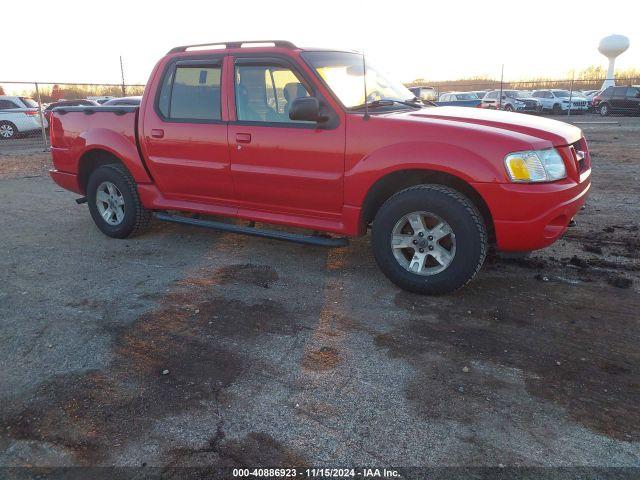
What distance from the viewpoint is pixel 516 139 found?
3611mm

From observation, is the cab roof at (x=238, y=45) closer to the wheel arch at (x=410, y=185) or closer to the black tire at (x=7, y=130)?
the wheel arch at (x=410, y=185)

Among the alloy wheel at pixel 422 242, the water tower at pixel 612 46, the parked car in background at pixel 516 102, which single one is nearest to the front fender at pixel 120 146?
the alloy wheel at pixel 422 242

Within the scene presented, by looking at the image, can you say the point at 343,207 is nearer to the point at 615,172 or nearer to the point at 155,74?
the point at 155,74

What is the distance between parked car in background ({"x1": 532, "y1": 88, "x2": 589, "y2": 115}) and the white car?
88.8 feet


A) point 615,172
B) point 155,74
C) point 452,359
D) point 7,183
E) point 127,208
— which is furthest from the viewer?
point 7,183

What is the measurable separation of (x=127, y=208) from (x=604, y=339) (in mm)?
4808

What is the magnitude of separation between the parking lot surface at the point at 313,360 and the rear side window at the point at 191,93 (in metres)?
1.46

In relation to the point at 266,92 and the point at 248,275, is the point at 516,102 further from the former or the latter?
the point at 248,275

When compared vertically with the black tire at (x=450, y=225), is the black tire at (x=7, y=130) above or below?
above

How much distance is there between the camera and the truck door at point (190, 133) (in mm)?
4801

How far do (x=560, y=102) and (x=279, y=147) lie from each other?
30.1 metres

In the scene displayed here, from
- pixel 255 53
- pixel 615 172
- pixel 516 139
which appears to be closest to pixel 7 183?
pixel 255 53

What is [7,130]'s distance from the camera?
66.2 feet

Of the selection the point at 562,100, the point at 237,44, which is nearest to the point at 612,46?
the point at 562,100
